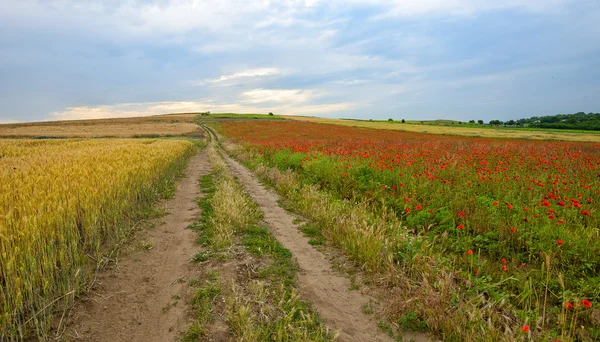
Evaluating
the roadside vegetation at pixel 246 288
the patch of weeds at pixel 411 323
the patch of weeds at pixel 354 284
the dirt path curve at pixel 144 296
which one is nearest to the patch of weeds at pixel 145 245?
the dirt path curve at pixel 144 296

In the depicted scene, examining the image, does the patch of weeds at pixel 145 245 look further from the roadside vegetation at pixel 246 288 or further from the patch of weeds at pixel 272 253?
the patch of weeds at pixel 272 253

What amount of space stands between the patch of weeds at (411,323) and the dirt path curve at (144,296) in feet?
8.91

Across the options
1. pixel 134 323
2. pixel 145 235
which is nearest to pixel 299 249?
pixel 134 323

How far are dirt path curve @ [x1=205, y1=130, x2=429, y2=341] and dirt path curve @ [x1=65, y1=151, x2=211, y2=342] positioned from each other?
180cm

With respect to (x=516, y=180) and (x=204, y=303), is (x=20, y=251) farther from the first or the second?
(x=516, y=180)

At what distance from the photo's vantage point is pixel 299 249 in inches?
236

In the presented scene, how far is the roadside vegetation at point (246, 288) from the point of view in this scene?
3.50 m

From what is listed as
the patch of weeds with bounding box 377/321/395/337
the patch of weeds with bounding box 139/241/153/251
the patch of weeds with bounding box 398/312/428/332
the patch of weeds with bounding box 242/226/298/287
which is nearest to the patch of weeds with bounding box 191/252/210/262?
the patch of weeds with bounding box 242/226/298/287

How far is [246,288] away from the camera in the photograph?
14.5 ft

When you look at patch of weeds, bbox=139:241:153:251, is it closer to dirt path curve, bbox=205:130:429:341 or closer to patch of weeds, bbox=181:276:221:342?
patch of weeds, bbox=181:276:221:342

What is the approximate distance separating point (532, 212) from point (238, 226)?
6.11 metres

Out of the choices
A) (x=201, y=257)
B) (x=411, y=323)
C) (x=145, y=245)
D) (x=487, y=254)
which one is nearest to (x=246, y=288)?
(x=201, y=257)

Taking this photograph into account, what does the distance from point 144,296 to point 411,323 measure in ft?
12.3

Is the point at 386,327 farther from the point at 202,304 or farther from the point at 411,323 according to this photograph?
the point at 202,304
